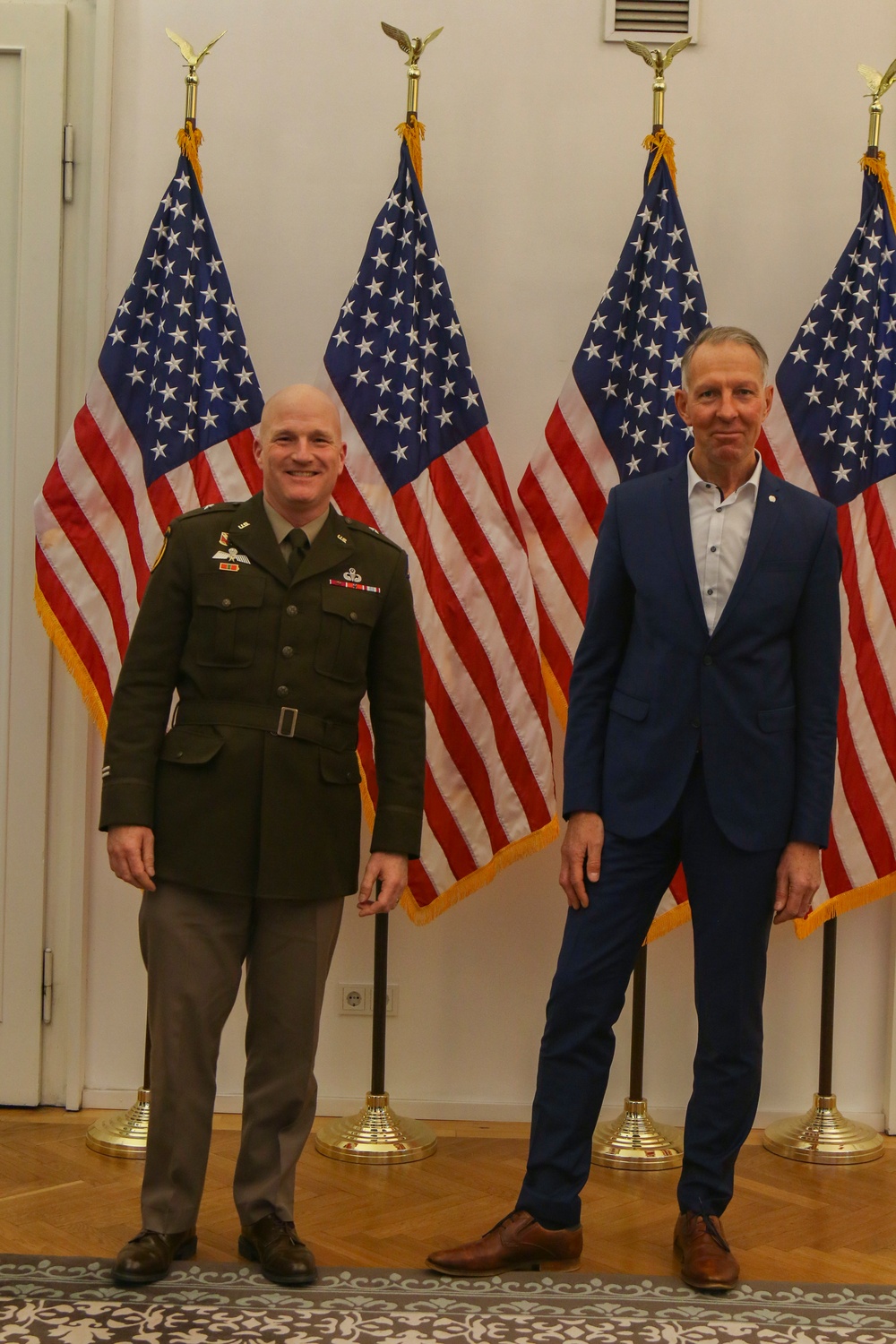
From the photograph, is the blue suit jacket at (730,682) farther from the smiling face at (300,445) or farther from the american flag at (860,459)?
the american flag at (860,459)

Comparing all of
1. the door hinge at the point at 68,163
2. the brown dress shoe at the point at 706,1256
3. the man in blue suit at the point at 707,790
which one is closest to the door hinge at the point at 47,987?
the man in blue suit at the point at 707,790

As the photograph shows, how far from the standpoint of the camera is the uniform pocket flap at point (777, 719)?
2.44 metres

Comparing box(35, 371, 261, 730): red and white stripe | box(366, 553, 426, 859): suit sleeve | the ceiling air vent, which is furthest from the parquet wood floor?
the ceiling air vent

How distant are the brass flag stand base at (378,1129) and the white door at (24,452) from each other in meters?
0.82

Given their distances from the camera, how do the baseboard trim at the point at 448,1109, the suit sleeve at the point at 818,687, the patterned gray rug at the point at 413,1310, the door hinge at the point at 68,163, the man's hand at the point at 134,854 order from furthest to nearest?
the baseboard trim at the point at 448,1109
the door hinge at the point at 68,163
the suit sleeve at the point at 818,687
the man's hand at the point at 134,854
the patterned gray rug at the point at 413,1310

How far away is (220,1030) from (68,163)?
7.19 feet

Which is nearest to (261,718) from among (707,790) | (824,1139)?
(707,790)

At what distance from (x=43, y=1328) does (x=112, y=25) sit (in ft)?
9.55

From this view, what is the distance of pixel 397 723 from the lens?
2.53 metres

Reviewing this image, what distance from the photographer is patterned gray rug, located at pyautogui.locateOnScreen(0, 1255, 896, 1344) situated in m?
2.21

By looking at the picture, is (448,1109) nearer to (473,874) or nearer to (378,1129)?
(378,1129)

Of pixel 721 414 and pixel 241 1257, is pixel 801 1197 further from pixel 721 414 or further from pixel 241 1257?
pixel 721 414

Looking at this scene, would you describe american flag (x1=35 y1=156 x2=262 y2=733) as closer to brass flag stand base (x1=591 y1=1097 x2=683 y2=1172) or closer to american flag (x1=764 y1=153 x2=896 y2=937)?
american flag (x1=764 y1=153 x2=896 y2=937)

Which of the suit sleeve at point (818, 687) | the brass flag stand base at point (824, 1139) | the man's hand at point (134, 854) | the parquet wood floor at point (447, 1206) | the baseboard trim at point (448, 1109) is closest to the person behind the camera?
the man's hand at point (134, 854)
